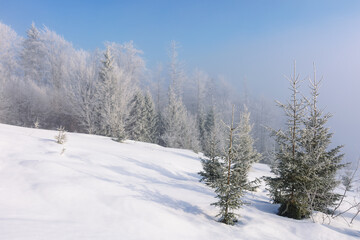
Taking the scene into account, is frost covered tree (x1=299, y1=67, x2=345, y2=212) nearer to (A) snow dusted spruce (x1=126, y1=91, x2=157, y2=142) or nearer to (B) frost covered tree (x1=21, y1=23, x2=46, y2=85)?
(A) snow dusted spruce (x1=126, y1=91, x2=157, y2=142)

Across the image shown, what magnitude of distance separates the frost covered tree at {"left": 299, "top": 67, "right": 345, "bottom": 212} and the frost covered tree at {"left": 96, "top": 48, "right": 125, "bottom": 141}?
1820 cm

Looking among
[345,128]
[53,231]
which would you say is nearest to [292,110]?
[53,231]

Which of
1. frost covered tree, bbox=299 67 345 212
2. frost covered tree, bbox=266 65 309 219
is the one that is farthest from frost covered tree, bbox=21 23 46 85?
frost covered tree, bbox=299 67 345 212

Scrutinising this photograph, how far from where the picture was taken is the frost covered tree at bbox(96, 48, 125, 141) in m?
21.1

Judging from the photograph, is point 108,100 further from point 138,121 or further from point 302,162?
point 302,162

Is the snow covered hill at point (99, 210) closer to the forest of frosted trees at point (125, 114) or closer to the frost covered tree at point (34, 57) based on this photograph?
the forest of frosted trees at point (125, 114)

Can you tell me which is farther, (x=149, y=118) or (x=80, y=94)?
(x=149, y=118)

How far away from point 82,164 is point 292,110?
6.33 metres

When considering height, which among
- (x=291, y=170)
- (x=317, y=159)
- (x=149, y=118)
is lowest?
(x=291, y=170)

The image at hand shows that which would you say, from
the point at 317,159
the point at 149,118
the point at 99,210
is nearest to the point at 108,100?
the point at 149,118

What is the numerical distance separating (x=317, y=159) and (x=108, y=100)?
20.2 m

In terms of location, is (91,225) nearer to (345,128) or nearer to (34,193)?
(34,193)

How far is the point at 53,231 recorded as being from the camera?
2426 millimetres

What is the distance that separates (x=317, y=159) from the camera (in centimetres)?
530
